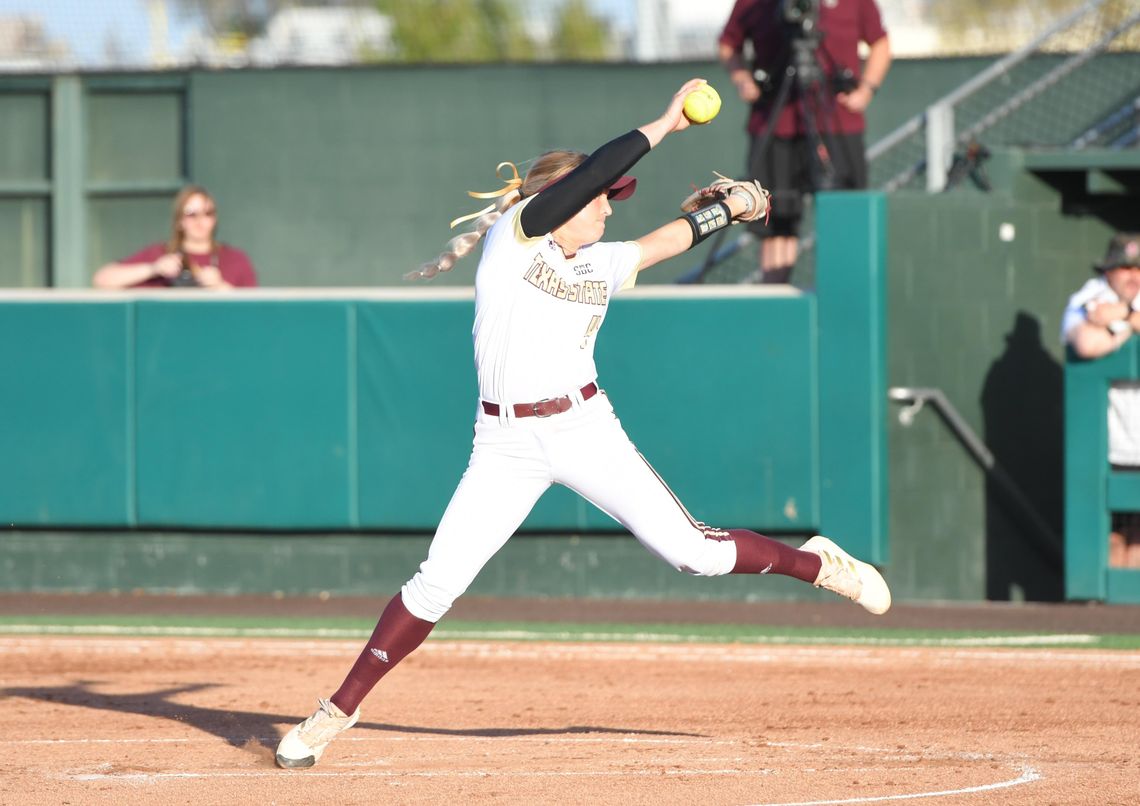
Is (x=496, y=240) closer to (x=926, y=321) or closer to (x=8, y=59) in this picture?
(x=926, y=321)

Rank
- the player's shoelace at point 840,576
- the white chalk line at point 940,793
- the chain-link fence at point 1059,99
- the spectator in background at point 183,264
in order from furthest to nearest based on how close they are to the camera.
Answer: the chain-link fence at point 1059,99 < the spectator in background at point 183,264 < the player's shoelace at point 840,576 < the white chalk line at point 940,793

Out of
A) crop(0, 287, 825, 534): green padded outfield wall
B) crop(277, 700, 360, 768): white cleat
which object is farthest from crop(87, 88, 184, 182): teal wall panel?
crop(277, 700, 360, 768): white cleat

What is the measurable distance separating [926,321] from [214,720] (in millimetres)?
5174

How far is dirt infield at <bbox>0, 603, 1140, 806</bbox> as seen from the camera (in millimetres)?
5871

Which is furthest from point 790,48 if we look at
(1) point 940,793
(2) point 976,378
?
(1) point 940,793

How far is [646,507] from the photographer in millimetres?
5918

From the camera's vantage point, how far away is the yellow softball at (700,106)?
18.9 feet

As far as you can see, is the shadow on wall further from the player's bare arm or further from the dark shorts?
the player's bare arm

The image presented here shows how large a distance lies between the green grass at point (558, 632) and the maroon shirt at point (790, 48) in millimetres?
3056

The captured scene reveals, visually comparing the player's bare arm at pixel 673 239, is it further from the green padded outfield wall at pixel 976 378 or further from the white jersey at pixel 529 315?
the green padded outfield wall at pixel 976 378

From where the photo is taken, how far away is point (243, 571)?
35.8ft

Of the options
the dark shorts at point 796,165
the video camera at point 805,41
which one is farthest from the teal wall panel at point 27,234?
the video camera at point 805,41

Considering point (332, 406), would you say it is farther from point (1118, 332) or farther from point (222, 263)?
point (1118, 332)

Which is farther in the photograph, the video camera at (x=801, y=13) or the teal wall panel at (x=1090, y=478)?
the video camera at (x=801, y=13)
